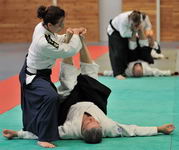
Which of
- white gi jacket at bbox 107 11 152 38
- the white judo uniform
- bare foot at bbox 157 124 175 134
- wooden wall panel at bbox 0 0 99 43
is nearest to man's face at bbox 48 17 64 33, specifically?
the white judo uniform

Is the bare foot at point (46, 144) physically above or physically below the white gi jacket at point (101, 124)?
below

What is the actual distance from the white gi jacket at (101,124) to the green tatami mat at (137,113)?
69mm

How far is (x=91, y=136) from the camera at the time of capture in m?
4.80

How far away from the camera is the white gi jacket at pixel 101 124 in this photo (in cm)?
498

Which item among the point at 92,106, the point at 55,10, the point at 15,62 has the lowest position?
the point at 15,62

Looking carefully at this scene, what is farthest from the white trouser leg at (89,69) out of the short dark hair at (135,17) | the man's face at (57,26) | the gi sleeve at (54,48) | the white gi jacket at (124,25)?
the white gi jacket at (124,25)

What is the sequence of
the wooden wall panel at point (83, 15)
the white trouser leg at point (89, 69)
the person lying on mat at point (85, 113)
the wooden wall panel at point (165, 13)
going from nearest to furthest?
the person lying on mat at point (85, 113)
the white trouser leg at point (89, 69)
the wooden wall panel at point (165, 13)
the wooden wall panel at point (83, 15)

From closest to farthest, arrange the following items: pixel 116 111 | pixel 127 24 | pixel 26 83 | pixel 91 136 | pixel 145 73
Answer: pixel 91 136
pixel 26 83
pixel 116 111
pixel 127 24
pixel 145 73

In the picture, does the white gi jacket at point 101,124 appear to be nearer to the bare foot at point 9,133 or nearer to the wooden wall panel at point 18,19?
the bare foot at point 9,133

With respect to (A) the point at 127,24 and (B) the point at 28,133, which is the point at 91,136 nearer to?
(B) the point at 28,133

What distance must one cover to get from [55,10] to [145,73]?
4.37 m

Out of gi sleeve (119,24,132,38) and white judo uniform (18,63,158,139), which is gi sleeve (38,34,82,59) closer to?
white judo uniform (18,63,158,139)

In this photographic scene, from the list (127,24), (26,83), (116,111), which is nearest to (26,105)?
(26,83)

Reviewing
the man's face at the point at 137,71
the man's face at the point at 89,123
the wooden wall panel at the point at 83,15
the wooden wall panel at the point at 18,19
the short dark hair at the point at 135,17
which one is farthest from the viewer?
the wooden wall panel at the point at 18,19
